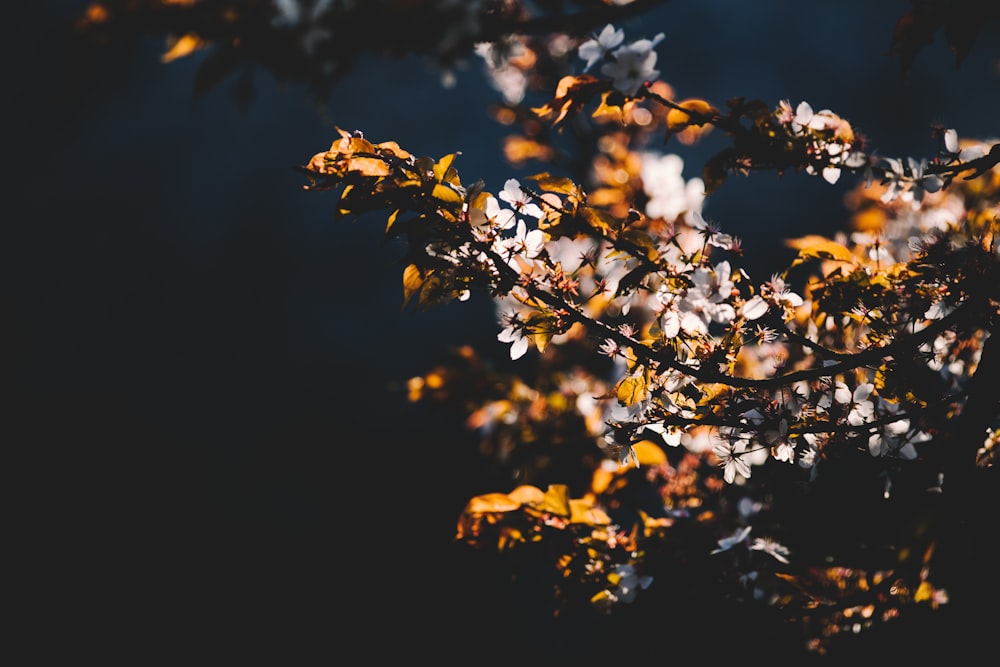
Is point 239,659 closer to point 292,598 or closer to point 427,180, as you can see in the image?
point 292,598

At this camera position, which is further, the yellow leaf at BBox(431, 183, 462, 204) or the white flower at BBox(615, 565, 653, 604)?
the white flower at BBox(615, 565, 653, 604)

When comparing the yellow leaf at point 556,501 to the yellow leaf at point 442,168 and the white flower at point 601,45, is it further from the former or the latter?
the white flower at point 601,45

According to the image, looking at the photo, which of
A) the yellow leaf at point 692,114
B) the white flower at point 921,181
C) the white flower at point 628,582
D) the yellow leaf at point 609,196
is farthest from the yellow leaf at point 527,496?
the yellow leaf at point 609,196

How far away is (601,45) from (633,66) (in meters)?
0.08

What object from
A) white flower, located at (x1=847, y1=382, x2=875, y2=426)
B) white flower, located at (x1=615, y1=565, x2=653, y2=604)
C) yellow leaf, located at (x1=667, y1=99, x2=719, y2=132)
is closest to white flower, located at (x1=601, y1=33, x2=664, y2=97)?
yellow leaf, located at (x1=667, y1=99, x2=719, y2=132)

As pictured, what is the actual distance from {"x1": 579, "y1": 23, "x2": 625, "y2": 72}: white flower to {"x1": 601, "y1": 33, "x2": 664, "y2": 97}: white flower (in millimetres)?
22

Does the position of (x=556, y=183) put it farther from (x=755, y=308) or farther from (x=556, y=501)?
(x=556, y=501)

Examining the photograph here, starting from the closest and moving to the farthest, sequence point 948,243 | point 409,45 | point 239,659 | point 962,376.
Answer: point 409,45, point 948,243, point 962,376, point 239,659

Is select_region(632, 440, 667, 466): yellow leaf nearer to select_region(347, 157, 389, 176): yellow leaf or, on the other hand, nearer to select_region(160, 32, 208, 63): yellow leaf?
select_region(347, 157, 389, 176): yellow leaf

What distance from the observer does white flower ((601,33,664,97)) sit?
2.72 feet

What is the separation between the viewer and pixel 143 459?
473 centimetres

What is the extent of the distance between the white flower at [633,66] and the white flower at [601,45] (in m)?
0.02

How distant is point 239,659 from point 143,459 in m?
2.15

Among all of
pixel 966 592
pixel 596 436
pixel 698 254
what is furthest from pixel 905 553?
pixel 596 436
